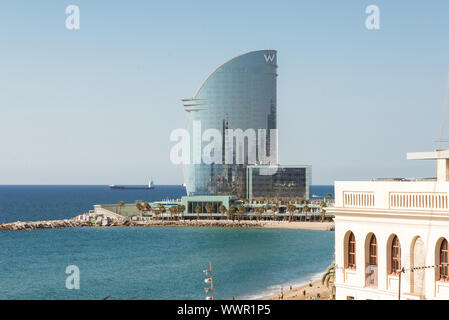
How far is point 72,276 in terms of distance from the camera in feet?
204

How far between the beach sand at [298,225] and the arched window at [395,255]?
98.9m

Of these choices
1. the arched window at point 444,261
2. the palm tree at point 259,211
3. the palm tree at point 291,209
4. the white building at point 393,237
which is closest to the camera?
the arched window at point 444,261

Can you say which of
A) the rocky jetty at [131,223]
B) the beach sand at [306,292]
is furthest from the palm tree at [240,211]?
the beach sand at [306,292]

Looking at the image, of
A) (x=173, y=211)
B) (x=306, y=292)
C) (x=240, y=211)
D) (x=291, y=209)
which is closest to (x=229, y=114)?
(x=240, y=211)

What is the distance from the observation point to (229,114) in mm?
161375

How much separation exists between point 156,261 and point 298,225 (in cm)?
5206

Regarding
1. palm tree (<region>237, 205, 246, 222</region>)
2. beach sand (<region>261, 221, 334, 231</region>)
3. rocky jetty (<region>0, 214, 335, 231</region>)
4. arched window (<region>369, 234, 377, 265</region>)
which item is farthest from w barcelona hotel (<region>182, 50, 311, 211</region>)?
arched window (<region>369, 234, 377, 265</region>)

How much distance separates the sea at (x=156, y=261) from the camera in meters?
54.8

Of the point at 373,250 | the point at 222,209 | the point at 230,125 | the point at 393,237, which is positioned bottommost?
the point at 222,209

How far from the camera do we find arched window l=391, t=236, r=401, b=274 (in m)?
18.2

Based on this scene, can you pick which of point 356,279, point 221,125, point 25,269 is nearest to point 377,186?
point 356,279

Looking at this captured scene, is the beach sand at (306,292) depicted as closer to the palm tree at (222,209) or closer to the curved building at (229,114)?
the palm tree at (222,209)

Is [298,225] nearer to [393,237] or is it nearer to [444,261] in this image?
[393,237]

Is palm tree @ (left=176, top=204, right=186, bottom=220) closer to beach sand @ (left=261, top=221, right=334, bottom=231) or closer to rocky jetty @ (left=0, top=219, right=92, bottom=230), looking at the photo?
rocky jetty @ (left=0, top=219, right=92, bottom=230)
